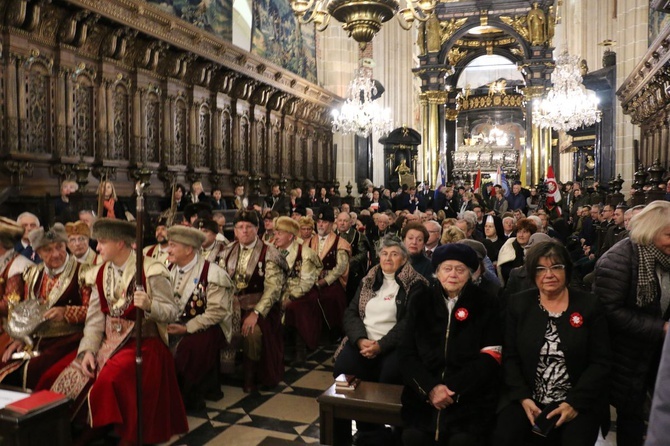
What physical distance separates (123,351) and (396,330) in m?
1.84

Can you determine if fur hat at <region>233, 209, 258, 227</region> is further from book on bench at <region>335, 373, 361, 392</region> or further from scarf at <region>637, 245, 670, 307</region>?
scarf at <region>637, 245, 670, 307</region>

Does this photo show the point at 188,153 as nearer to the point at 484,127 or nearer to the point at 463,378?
the point at 463,378

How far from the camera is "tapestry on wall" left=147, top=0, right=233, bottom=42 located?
1125 cm

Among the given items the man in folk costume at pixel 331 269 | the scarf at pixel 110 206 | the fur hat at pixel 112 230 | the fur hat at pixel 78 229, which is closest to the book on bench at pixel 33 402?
the fur hat at pixel 112 230

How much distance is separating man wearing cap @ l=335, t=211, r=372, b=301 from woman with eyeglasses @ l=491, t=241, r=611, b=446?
166 inches

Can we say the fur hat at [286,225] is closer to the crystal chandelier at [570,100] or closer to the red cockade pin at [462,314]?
the red cockade pin at [462,314]

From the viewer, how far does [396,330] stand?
418 centimetres

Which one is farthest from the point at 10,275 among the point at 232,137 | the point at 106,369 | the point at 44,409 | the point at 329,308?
the point at 232,137

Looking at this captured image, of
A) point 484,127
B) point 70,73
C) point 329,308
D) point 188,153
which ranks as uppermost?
point 484,127

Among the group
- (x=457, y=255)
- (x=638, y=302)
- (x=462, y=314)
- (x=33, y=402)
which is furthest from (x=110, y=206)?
(x=638, y=302)

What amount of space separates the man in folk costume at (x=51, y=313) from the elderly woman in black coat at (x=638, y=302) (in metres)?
3.48

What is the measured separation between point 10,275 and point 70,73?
549 cm

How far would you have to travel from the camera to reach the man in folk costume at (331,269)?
6.59 meters

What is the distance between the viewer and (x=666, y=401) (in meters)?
1.19
